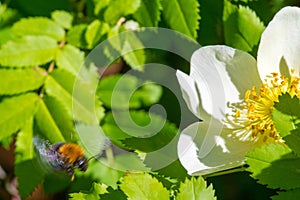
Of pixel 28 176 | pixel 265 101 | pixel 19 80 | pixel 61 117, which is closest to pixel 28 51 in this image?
pixel 19 80

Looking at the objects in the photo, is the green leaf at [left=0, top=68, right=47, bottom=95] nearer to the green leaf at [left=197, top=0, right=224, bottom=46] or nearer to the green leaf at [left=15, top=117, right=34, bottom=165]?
the green leaf at [left=15, top=117, right=34, bottom=165]

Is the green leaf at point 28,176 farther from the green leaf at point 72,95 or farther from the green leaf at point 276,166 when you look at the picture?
the green leaf at point 276,166

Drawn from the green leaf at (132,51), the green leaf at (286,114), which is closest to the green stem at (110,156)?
the green leaf at (132,51)

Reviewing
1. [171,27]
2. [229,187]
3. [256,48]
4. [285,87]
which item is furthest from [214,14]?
[229,187]

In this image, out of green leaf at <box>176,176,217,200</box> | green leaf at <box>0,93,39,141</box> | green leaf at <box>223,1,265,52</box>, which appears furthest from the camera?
green leaf at <box>0,93,39,141</box>

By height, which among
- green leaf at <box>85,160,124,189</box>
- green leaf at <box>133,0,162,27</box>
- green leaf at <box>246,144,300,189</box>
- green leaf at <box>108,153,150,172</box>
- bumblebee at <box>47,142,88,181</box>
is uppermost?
green leaf at <box>133,0,162,27</box>

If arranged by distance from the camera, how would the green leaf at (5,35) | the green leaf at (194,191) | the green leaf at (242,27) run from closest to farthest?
the green leaf at (194,191) → the green leaf at (242,27) → the green leaf at (5,35)

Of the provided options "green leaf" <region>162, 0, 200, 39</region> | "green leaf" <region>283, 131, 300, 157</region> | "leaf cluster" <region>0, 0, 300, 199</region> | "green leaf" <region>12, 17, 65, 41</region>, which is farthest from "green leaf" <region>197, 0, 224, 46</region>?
"green leaf" <region>283, 131, 300, 157</region>
